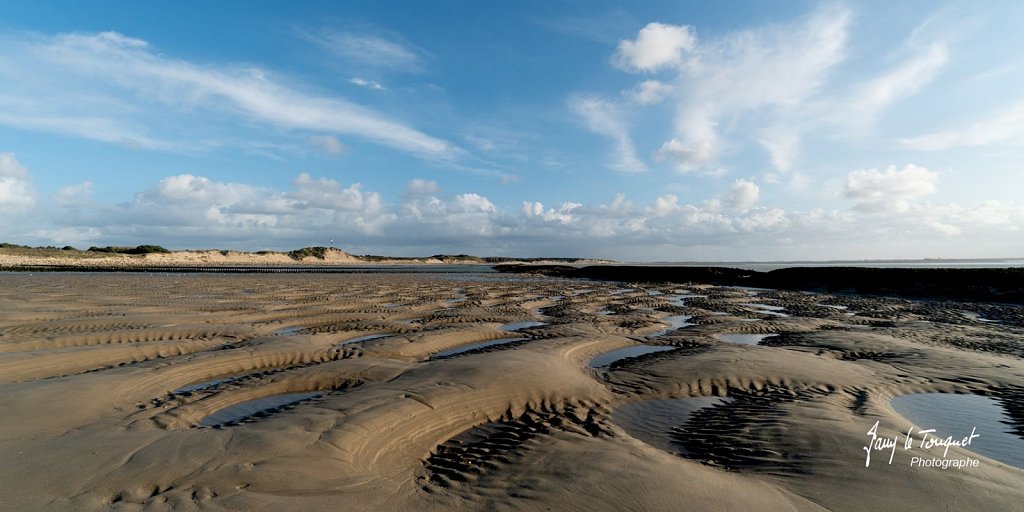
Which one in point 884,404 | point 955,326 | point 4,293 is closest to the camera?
point 884,404

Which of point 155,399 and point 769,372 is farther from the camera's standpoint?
point 769,372

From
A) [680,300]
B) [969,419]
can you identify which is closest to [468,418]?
[969,419]

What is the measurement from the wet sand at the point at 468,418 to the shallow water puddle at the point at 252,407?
0.25 ft

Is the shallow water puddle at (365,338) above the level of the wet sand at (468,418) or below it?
below

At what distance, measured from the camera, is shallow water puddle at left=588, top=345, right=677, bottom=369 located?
11.2m

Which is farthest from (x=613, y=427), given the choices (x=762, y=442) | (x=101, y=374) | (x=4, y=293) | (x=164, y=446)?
(x=4, y=293)

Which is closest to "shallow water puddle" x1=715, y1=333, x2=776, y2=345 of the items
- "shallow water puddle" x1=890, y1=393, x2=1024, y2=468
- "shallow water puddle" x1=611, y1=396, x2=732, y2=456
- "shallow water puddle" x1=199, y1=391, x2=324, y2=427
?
"shallow water puddle" x1=890, y1=393, x2=1024, y2=468

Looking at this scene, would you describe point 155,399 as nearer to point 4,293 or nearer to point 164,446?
point 164,446

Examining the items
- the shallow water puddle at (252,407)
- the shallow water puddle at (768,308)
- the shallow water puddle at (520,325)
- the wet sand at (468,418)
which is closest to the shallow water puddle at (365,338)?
the wet sand at (468,418)

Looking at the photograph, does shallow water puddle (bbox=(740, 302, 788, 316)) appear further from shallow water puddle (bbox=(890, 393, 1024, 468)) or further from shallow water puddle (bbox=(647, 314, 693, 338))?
shallow water puddle (bbox=(890, 393, 1024, 468))

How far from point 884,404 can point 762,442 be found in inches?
141

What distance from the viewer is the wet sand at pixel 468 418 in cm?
462

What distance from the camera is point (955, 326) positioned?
16453mm

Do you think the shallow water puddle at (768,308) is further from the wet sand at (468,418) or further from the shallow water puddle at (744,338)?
the shallow water puddle at (744,338)
